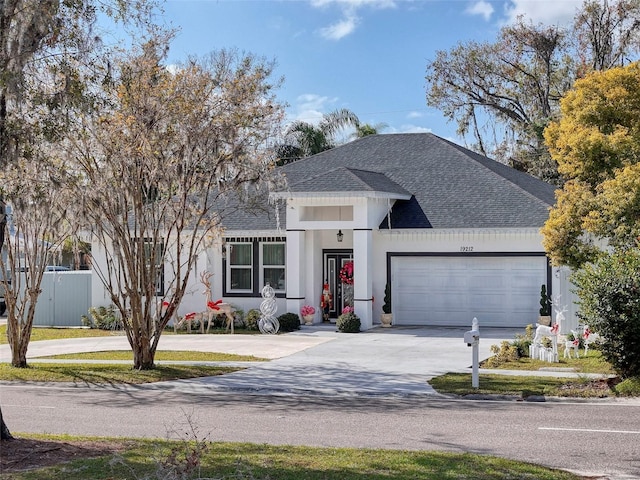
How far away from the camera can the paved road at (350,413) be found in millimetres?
10906

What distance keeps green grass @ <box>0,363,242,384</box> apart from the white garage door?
34.5 ft

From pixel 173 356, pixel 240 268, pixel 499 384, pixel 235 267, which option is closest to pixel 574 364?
pixel 499 384

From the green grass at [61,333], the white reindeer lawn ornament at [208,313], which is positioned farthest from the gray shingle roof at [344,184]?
the green grass at [61,333]

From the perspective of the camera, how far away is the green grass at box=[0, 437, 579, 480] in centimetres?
855

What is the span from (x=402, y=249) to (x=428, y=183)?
3.78 m

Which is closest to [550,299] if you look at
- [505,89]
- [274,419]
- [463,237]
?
[463,237]

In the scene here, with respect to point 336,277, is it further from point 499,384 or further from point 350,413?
point 350,413

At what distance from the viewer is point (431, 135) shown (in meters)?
35.5

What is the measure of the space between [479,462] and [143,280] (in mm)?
10539

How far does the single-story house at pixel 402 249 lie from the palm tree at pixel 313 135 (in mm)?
11515

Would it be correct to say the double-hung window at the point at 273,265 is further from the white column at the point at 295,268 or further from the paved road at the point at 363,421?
the paved road at the point at 363,421

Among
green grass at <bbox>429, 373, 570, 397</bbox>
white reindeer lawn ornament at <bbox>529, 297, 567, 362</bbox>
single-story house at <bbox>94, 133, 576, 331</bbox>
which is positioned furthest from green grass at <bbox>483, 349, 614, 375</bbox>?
single-story house at <bbox>94, 133, 576, 331</bbox>

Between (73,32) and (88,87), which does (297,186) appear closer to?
(88,87)

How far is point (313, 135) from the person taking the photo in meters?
43.0
